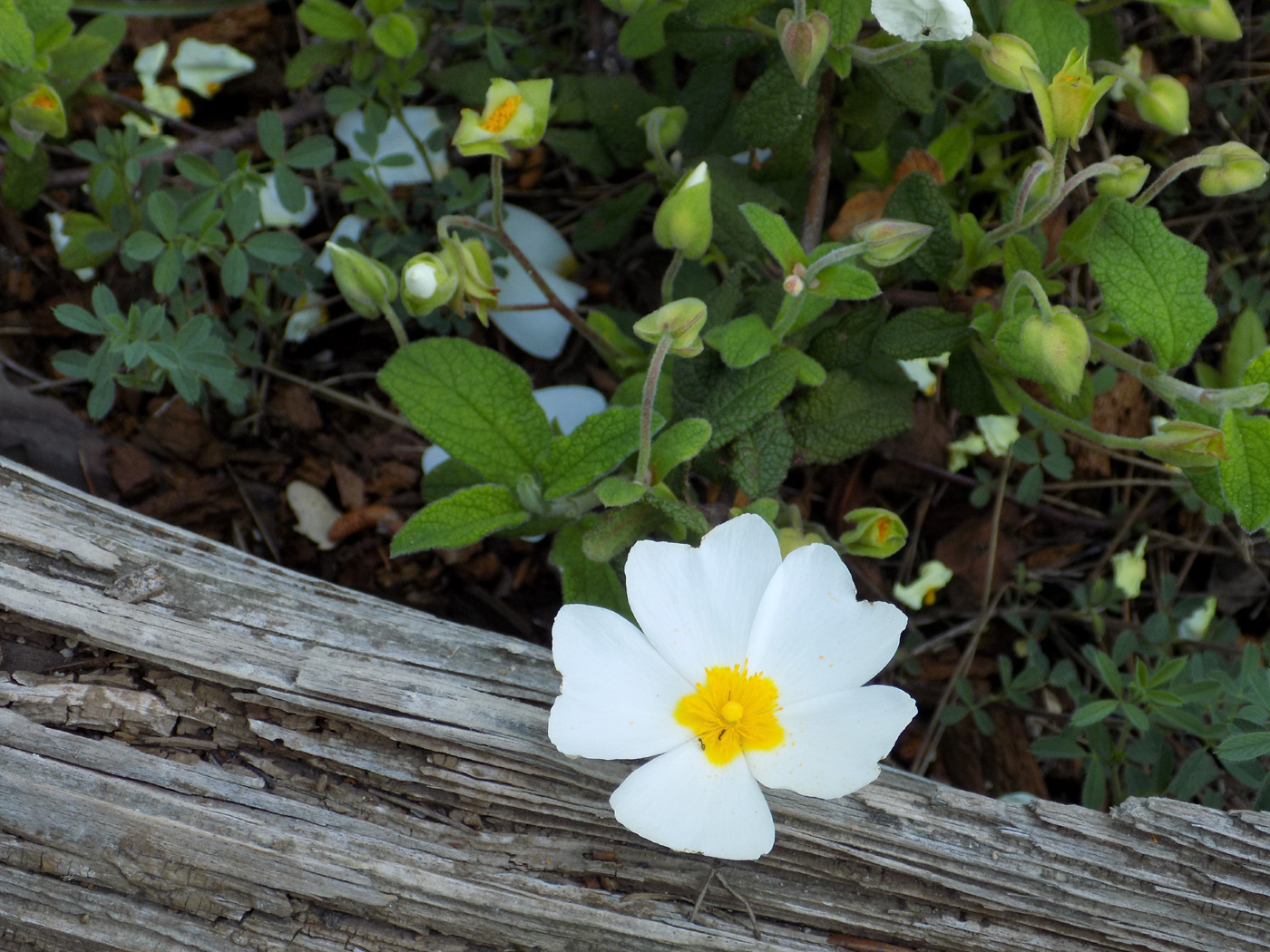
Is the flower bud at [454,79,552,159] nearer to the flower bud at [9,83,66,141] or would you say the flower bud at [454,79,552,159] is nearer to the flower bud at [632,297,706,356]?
the flower bud at [632,297,706,356]

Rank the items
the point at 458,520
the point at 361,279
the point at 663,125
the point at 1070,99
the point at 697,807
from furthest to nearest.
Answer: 1. the point at 663,125
2. the point at 361,279
3. the point at 458,520
4. the point at 1070,99
5. the point at 697,807

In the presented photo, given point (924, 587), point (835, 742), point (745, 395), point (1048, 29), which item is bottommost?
point (924, 587)

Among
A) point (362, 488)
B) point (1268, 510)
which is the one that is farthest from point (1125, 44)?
point (362, 488)

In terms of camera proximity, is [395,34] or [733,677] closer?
[733,677]

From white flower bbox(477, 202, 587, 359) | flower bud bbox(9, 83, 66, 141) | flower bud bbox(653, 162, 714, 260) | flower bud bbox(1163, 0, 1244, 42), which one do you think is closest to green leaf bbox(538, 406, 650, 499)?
flower bud bbox(653, 162, 714, 260)

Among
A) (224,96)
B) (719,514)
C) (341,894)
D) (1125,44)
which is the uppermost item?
(1125,44)

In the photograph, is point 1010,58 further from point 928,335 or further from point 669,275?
point 669,275

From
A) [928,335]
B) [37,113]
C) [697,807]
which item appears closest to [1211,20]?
[928,335]

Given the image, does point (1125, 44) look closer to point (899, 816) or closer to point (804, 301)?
point (804, 301)
